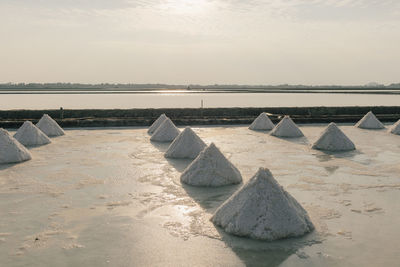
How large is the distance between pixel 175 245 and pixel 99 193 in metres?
4.08

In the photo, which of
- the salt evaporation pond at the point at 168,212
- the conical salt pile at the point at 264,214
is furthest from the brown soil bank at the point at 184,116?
the conical salt pile at the point at 264,214

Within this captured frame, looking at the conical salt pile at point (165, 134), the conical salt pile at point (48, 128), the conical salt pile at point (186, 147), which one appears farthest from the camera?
the conical salt pile at point (48, 128)

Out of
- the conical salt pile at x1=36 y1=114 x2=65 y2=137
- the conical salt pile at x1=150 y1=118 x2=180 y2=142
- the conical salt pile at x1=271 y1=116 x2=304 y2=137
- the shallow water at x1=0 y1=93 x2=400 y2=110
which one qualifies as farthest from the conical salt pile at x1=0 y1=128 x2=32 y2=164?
the shallow water at x1=0 y1=93 x2=400 y2=110

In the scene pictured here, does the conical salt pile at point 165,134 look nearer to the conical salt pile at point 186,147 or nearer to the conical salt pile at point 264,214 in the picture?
the conical salt pile at point 186,147

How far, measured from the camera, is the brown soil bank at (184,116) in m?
27.6

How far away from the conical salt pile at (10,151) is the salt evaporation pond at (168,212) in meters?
0.44

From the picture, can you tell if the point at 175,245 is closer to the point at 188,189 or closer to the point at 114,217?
the point at 114,217

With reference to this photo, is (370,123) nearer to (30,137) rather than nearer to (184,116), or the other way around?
(184,116)

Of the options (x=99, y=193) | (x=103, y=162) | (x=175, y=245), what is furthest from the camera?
(x=103, y=162)

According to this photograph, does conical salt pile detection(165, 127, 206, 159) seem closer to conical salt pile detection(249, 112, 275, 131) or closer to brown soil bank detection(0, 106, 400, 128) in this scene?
conical salt pile detection(249, 112, 275, 131)

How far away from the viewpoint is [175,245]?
6.50 meters

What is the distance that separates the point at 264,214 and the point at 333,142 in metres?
11.4

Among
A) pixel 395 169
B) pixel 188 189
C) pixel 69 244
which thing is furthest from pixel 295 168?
pixel 69 244

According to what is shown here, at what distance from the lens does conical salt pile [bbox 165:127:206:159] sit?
48.9ft
